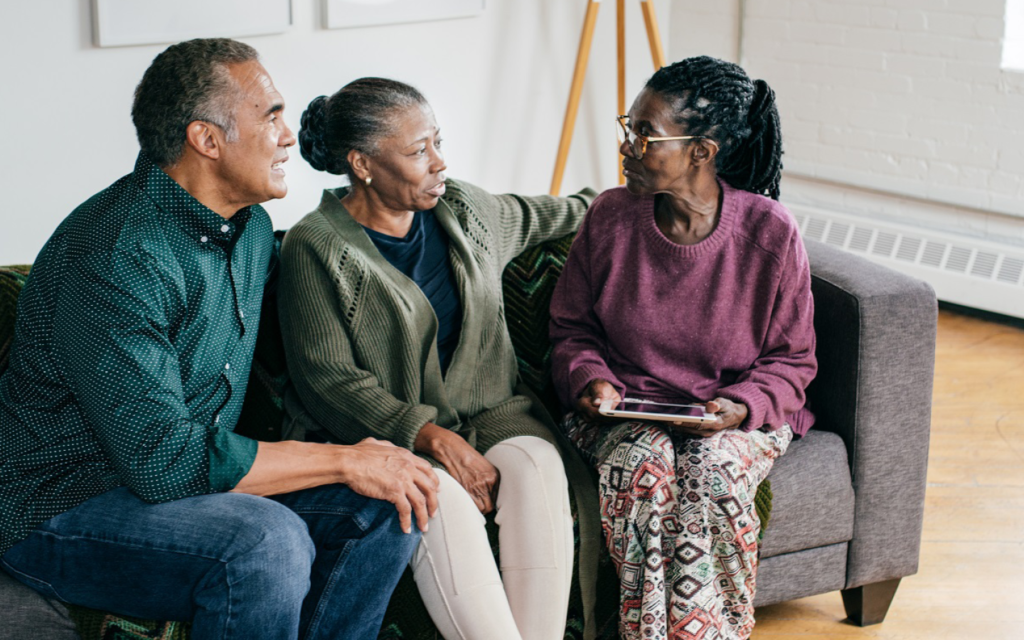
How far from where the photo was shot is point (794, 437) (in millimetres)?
2295

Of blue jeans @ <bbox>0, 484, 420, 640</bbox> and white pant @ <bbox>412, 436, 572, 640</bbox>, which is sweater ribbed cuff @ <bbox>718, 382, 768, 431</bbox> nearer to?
white pant @ <bbox>412, 436, 572, 640</bbox>

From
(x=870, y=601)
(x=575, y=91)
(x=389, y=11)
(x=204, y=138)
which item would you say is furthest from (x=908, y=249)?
(x=204, y=138)

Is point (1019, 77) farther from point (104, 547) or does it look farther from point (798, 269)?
point (104, 547)

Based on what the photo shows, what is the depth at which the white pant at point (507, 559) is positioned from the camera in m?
1.90

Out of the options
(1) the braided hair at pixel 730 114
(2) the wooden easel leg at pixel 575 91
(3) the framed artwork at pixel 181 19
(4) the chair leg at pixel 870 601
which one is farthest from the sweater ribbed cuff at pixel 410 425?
(2) the wooden easel leg at pixel 575 91

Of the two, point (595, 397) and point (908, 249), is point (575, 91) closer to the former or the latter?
point (908, 249)

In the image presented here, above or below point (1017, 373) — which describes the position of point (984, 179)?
above

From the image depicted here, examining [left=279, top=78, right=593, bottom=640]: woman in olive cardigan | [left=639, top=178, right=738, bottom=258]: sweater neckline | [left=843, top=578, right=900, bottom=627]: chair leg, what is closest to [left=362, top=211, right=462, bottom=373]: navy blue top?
[left=279, top=78, right=593, bottom=640]: woman in olive cardigan

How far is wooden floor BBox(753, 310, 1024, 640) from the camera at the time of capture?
2416 millimetres

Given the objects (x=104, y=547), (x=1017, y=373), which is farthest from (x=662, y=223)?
(x=1017, y=373)

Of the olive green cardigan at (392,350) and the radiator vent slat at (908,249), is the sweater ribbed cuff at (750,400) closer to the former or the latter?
the olive green cardigan at (392,350)

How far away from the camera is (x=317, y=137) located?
229cm

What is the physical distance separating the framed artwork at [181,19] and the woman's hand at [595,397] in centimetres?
181

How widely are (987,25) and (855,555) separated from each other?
8.54 feet
